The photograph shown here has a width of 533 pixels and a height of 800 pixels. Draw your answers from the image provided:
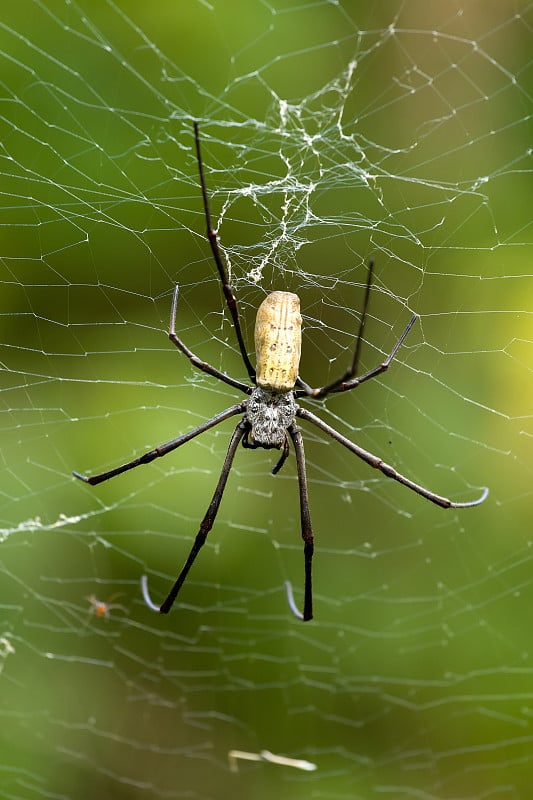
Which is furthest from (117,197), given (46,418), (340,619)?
(340,619)

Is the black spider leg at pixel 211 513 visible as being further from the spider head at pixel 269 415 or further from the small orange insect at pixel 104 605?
the small orange insect at pixel 104 605

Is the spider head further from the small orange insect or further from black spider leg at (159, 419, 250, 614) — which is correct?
the small orange insect

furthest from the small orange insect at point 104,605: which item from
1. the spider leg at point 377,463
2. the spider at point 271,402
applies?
the spider leg at point 377,463

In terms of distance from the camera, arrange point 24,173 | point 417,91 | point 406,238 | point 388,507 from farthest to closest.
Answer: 1. point 388,507
2. point 417,91
3. point 406,238
4. point 24,173

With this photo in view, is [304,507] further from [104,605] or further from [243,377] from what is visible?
[104,605]

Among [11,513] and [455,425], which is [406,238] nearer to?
[455,425]

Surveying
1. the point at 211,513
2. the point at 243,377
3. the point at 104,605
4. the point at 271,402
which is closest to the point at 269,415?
the point at 271,402
